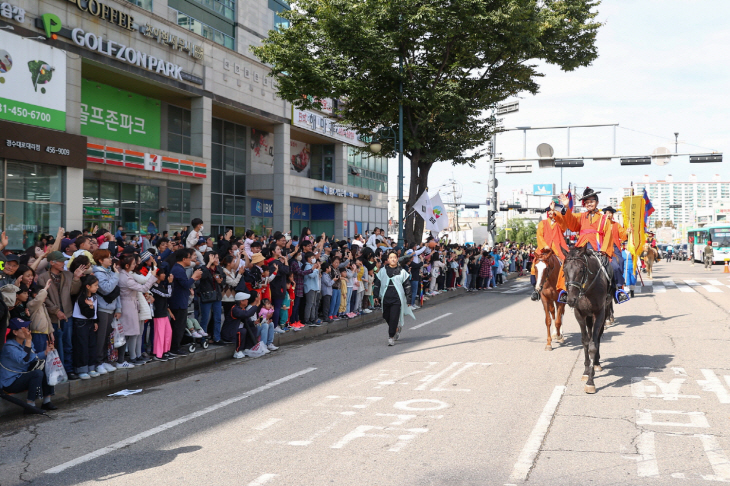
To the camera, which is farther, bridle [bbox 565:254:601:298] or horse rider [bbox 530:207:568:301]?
horse rider [bbox 530:207:568:301]

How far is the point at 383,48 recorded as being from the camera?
21688 mm

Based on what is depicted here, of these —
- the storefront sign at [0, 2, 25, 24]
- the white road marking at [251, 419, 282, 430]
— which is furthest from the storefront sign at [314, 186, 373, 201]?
the white road marking at [251, 419, 282, 430]

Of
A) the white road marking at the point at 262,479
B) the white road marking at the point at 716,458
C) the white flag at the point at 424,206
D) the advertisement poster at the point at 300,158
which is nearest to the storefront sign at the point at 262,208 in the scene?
the advertisement poster at the point at 300,158

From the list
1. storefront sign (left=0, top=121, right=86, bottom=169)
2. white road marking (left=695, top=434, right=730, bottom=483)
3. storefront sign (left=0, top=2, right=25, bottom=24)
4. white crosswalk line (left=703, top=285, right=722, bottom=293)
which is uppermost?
storefront sign (left=0, top=2, right=25, bottom=24)

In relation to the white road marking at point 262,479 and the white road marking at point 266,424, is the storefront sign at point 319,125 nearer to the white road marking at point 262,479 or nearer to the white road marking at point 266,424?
the white road marking at point 266,424

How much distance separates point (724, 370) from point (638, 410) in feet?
9.86

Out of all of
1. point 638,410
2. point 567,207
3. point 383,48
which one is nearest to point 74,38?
point 383,48

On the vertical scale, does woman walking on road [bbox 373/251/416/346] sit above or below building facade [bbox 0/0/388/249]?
below

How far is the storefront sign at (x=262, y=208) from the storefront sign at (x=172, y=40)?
33.8 feet

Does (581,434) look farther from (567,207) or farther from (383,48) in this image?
(383,48)

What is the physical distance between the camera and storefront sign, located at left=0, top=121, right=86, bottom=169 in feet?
63.3

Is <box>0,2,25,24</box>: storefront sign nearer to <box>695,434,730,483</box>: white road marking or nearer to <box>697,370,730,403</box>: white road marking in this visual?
<box>697,370,730,403</box>: white road marking

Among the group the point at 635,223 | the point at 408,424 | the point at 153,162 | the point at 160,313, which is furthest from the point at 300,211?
the point at 408,424

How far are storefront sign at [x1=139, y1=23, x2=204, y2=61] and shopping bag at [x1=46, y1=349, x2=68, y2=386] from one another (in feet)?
65.4
